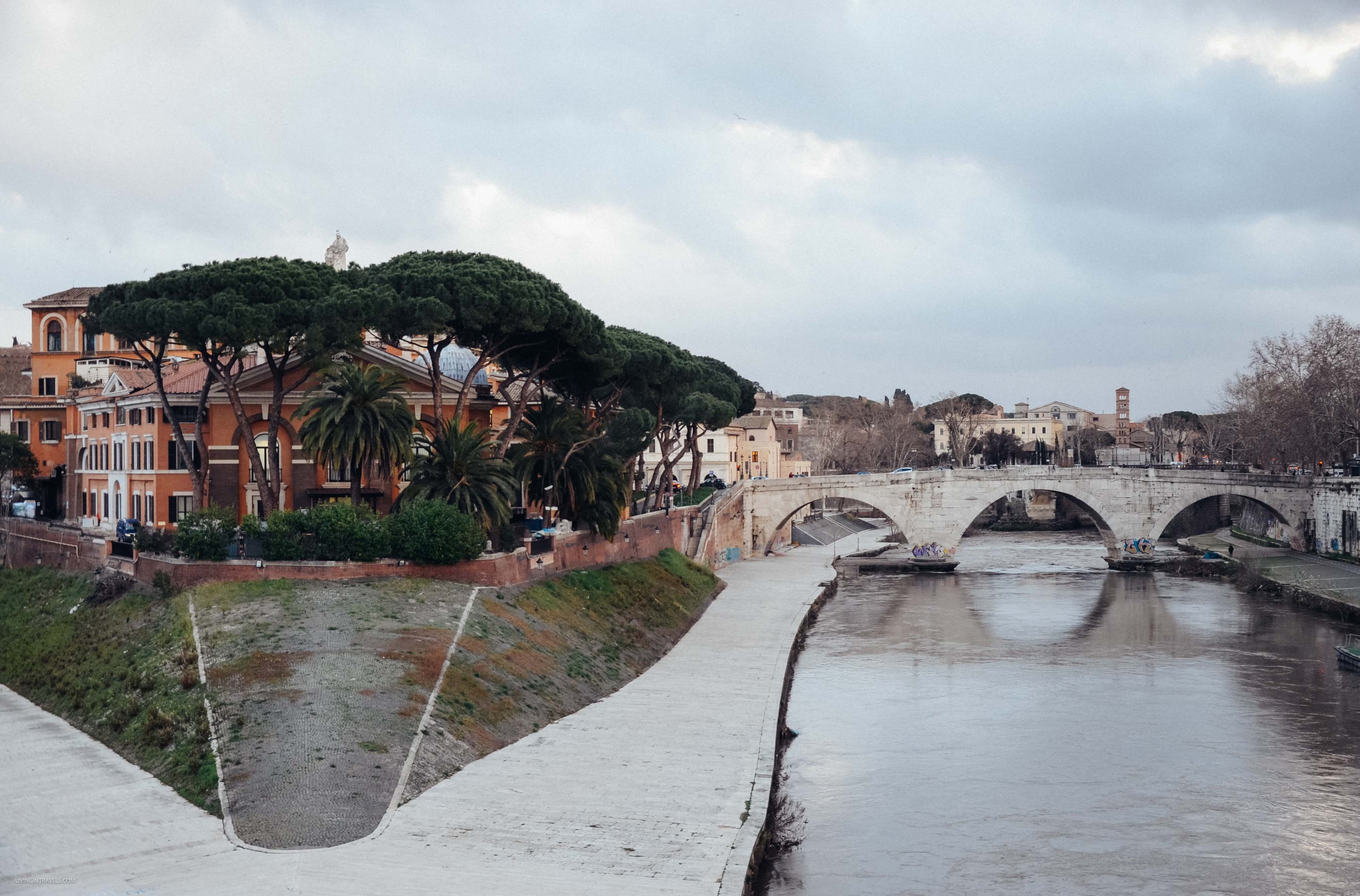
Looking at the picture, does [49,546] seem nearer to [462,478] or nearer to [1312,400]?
[462,478]

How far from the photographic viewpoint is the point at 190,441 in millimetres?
43438

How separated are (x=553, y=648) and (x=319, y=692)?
9.35 metres

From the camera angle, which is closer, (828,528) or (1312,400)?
(1312,400)

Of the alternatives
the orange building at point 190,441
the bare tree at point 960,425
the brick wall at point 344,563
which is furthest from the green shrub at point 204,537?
Result: the bare tree at point 960,425

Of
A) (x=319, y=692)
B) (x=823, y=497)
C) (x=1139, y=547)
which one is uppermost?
(x=823, y=497)

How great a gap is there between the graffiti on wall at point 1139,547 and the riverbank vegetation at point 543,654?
37.2 metres

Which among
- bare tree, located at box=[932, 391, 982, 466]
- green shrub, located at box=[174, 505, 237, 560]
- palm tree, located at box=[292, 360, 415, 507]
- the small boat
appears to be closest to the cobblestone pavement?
green shrub, located at box=[174, 505, 237, 560]

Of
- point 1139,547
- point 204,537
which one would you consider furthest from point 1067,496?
point 204,537

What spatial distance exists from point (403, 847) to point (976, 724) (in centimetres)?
1879

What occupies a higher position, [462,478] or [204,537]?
[462,478]

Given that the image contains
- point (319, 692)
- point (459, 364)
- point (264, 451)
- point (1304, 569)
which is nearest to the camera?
point (319, 692)

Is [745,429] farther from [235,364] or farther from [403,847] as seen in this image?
[403,847]

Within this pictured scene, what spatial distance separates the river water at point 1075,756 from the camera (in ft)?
72.5

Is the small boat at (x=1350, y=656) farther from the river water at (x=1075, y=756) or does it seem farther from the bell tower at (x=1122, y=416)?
the bell tower at (x=1122, y=416)
